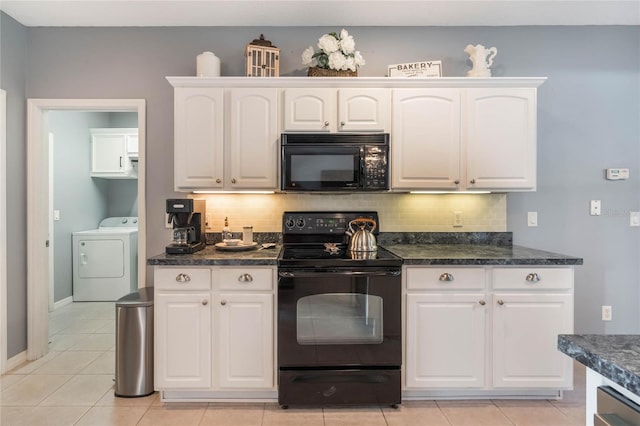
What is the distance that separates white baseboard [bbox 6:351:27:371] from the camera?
9.13 feet

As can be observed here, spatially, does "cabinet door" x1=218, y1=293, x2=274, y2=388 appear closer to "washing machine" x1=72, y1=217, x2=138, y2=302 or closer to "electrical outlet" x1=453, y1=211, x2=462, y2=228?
"electrical outlet" x1=453, y1=211, x2=462, y2=228

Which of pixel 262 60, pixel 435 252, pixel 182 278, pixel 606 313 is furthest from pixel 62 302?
pixel 606 313

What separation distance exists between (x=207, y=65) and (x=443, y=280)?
2139 millimetres

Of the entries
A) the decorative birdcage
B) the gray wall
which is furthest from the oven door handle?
the decorative birdcage

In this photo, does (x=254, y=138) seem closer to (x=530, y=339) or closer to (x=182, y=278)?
(x=182, y=278)

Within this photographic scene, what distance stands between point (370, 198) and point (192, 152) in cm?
134

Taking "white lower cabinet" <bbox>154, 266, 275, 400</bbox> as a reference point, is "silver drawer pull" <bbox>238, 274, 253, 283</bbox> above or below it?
above

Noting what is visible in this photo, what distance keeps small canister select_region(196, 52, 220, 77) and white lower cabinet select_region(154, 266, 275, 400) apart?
1.37 meters


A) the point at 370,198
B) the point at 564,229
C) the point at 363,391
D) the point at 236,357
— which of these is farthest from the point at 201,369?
the point at 564,229

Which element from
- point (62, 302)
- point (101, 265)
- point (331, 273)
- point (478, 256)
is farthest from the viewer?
point (101, 265)

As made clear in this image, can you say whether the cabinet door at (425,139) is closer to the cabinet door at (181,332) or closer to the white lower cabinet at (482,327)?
the white lower cabinet at (482,327)

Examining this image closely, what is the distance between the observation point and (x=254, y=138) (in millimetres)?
2594

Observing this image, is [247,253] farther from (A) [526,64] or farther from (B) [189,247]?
(A) [526,64]

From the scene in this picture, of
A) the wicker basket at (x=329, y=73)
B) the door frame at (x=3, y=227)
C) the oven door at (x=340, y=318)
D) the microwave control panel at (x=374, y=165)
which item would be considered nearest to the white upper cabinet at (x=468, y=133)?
the microwave control panel at (x=374, y=165)
